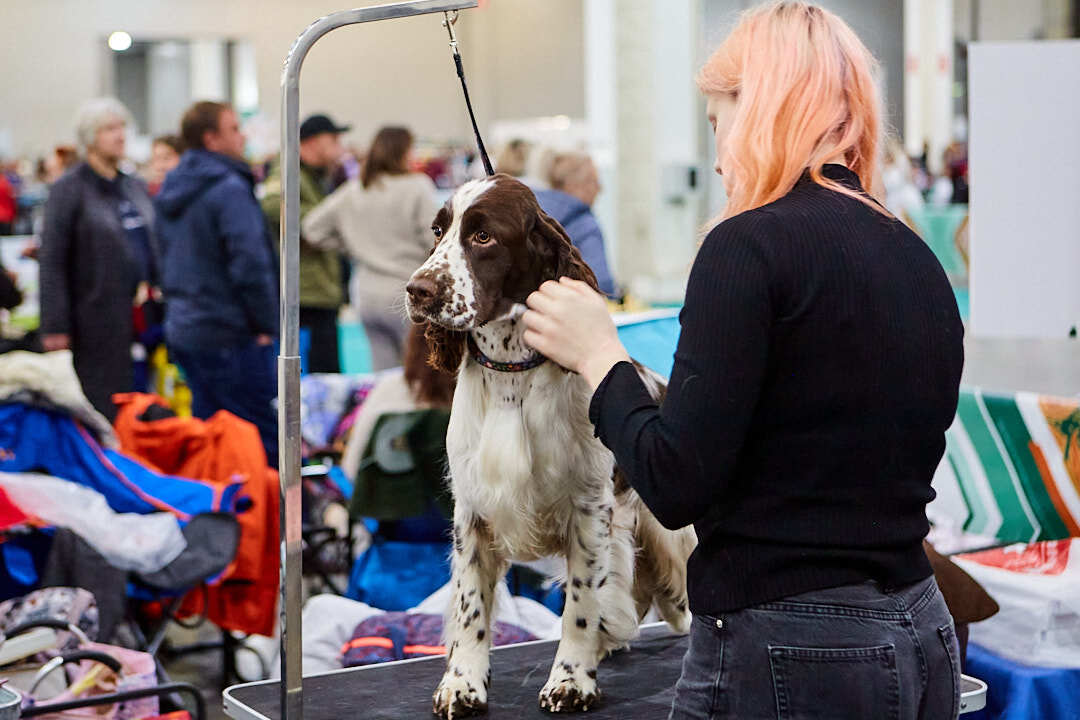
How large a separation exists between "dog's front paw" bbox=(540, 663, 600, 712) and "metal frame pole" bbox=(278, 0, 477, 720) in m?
0.38

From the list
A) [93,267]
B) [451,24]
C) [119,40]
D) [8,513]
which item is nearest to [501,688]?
[451,24]

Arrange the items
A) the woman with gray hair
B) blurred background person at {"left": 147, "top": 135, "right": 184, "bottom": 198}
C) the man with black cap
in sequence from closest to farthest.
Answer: the woman with gray hair
the man with black cap
blurred background person at {"left": 147, "top": 135, "right": 184, "bottom": 198}

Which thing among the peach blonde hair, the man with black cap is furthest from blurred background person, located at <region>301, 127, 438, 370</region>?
the peach blonde hair

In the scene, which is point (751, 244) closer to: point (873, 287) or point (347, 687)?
point (873, 287)

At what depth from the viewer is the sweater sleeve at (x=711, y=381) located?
1.42 meters

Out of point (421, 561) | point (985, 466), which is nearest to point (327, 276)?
point (421, 561)

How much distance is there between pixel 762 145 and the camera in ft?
4.98

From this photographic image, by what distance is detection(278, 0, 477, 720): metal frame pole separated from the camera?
1.73 meters

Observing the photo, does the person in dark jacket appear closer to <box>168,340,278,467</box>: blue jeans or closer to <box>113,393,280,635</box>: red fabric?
<box>113,393,280,635</box>: red fabric

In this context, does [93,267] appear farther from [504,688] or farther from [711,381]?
[711,381]

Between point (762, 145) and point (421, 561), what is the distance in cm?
281

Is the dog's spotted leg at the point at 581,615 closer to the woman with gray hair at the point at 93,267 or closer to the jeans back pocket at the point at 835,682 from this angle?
the jeans back pocket at the point at 835,682

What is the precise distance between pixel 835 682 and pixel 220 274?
189 inches

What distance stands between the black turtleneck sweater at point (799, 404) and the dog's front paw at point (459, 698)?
1.71ft
